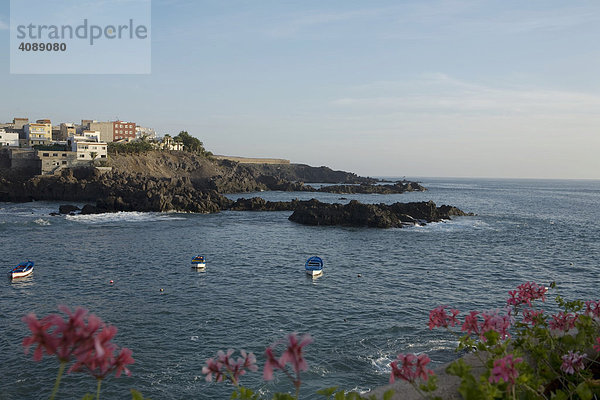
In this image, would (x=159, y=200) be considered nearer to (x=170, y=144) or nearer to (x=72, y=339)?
(x=72, y=339)

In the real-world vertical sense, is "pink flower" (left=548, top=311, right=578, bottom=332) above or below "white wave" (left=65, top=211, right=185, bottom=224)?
above

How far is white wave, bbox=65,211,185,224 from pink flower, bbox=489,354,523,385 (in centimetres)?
6161

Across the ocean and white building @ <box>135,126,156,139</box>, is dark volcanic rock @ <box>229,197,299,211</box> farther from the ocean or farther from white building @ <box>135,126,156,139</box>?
white building @ <box>135,126,156,139</box>

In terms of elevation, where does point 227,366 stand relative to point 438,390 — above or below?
above

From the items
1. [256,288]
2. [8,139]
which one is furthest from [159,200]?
[8,139]

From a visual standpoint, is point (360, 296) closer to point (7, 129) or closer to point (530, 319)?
point (530, 319)

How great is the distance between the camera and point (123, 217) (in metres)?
63.4

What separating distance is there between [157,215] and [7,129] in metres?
98.9

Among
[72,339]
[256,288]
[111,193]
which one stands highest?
[72,339]

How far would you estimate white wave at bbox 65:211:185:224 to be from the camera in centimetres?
5891

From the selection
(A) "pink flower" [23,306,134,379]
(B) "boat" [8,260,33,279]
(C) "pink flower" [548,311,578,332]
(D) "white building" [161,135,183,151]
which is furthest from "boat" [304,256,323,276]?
(D) "white building" [161,135,183,151]

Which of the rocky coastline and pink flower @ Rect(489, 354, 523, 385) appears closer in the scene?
pink flower @ Rect(489, 354, 523, 385)

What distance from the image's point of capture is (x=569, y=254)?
146ft

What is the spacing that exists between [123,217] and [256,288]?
42918 mm
